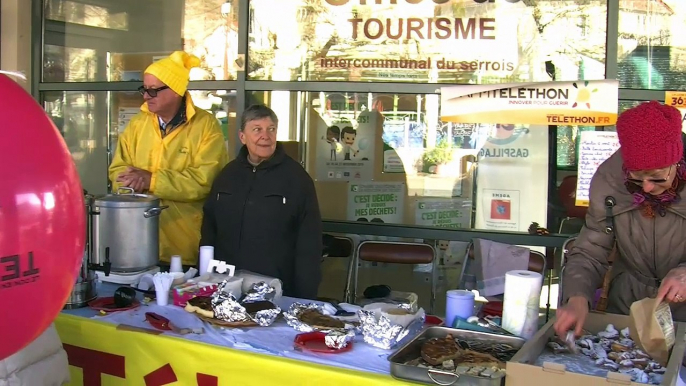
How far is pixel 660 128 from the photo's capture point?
2.26 metres

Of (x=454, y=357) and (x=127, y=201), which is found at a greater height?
(x=127, y=201)

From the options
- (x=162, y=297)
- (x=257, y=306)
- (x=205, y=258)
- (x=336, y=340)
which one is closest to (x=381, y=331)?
(x=336, y=340)

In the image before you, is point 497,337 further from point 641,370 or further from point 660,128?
point 660,128

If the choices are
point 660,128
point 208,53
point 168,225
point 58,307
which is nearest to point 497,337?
point 660,128

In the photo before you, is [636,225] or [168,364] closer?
[168,364]

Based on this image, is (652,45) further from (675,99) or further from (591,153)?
(591,153)

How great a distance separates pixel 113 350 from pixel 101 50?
13.2ft

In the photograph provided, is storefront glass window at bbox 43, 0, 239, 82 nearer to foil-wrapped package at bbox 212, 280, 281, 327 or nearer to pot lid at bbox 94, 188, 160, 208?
pot lid at bbox 94, 188, 160, 208

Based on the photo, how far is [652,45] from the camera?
15.4ft

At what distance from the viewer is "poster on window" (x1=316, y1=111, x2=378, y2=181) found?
211 inches

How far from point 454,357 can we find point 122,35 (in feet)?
15.7

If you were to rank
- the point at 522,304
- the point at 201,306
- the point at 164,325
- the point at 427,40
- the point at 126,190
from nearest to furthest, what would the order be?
the point at 522,304, the point at 164,325, the point at 201,306, the point at 126,190, the point at 427,40

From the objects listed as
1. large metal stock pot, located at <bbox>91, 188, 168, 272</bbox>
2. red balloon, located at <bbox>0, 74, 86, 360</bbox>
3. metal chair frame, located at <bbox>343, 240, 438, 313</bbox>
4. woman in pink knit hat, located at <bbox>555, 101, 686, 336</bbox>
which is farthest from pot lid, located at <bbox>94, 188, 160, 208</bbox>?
metal chair frame, located at <bbox>343, 240, 438, 313</bbox>

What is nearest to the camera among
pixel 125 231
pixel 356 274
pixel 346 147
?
pixel 125 231
